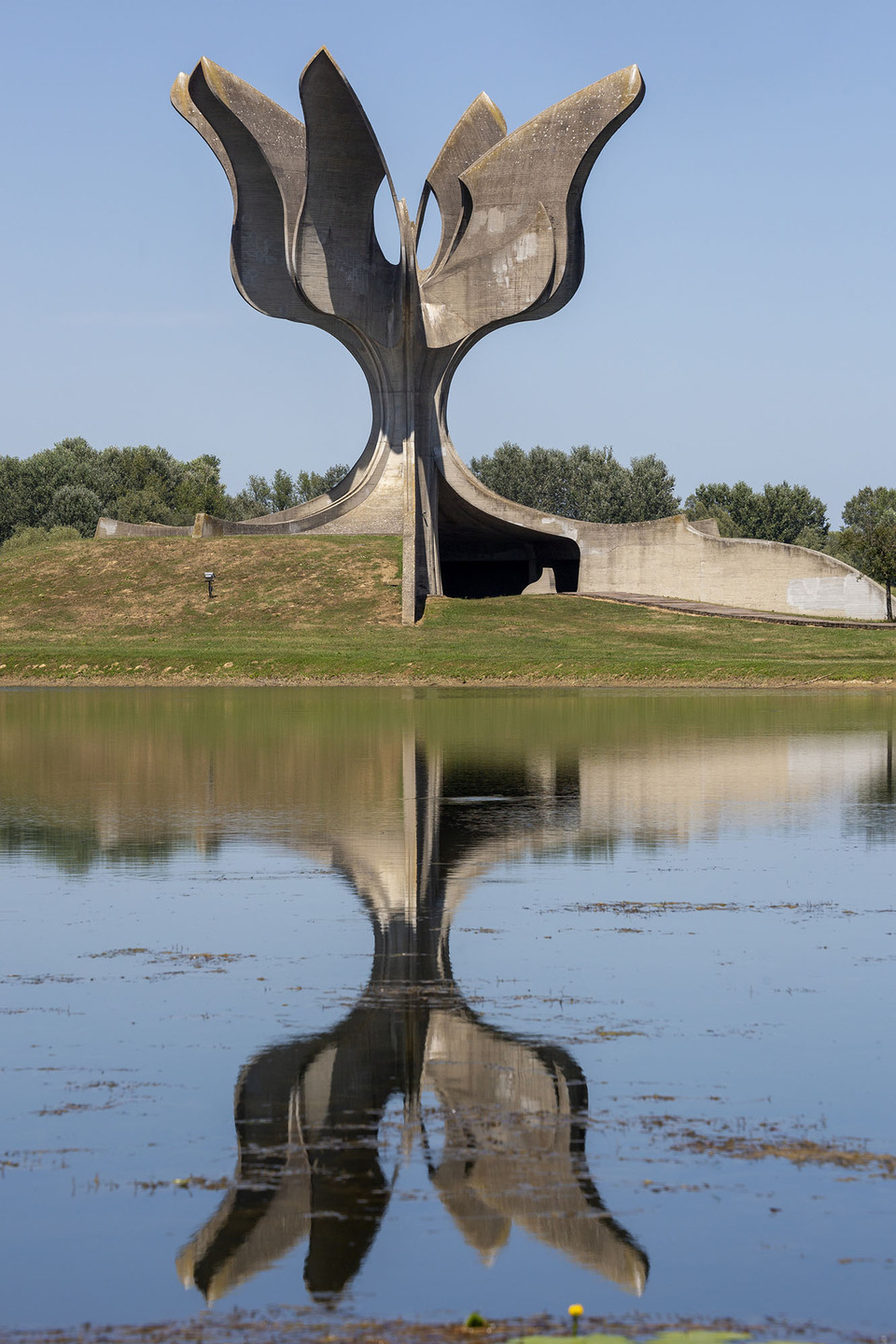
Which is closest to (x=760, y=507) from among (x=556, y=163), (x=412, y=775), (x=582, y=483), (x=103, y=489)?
(x=582, y=483)

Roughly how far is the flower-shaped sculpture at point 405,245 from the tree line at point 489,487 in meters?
36.7

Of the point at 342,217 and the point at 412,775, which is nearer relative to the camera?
the point at 412,775

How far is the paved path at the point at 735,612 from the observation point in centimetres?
3953

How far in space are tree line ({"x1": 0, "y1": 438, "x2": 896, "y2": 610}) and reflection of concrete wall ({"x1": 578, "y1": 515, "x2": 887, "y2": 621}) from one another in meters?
39.8

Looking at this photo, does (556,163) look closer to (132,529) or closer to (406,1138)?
(132,529)

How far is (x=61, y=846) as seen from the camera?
34.4 feet

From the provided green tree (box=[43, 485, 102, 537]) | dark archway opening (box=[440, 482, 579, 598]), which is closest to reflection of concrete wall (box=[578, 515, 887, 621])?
dark archway opening (box=[440, 482, 579, 598])

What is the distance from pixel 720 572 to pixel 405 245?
47.2ft

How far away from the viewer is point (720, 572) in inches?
1871

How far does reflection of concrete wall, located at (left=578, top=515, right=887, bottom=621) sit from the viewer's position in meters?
45.7

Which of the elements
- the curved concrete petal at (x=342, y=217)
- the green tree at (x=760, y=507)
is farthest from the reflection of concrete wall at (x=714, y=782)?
the green tree at (x=760, y=507)

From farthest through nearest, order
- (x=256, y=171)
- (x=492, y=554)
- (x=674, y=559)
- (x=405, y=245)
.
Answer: (x=492, y=554) → (x=674, y=559) → (x=256, y=171) → (x=405, y=245)

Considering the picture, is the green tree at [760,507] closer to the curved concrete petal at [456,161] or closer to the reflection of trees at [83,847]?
the curved concrete petal at [456,161]

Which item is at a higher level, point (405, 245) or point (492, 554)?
point (405, 245)
